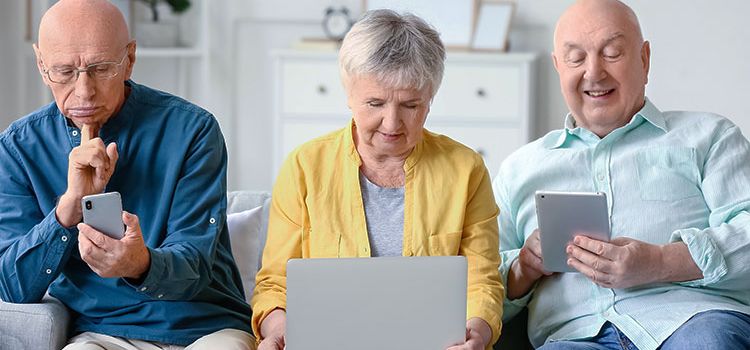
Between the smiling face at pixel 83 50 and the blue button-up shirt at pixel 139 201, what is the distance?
69 millimetres

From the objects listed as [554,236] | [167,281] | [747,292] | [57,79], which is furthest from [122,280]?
[747,292]

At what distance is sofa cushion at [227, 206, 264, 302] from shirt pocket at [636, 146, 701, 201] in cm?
87

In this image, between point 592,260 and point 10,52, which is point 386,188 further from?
point 10,52

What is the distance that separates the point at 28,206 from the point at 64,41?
34 centimetres

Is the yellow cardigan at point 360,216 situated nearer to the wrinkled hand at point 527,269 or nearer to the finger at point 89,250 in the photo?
the wrinkled hand at point 527,269

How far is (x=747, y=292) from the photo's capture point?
2.24 meters

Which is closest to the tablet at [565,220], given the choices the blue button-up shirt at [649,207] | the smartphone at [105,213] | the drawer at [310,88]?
the blue button-up shirt at [649,207]

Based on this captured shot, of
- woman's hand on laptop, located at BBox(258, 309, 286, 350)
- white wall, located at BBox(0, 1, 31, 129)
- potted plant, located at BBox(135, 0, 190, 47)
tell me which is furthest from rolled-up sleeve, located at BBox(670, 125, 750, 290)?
white wall, located at BBox(0, 1, 31, 129)

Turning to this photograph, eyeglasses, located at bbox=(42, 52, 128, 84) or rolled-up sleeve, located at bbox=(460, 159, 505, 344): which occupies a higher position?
eyeglasses, located at bbox=(42, 52, 128, 84)

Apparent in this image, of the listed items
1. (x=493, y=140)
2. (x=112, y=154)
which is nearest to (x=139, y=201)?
(x=112, y=154)

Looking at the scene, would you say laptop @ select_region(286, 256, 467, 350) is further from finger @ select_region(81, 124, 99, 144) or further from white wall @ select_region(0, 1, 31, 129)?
white wall @ select_region(0, 1, 31, 129)

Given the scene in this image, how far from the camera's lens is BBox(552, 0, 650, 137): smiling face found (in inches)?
91.7

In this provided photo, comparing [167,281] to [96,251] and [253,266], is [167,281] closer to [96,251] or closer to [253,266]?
[96,251]

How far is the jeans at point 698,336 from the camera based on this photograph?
2.02 meters
